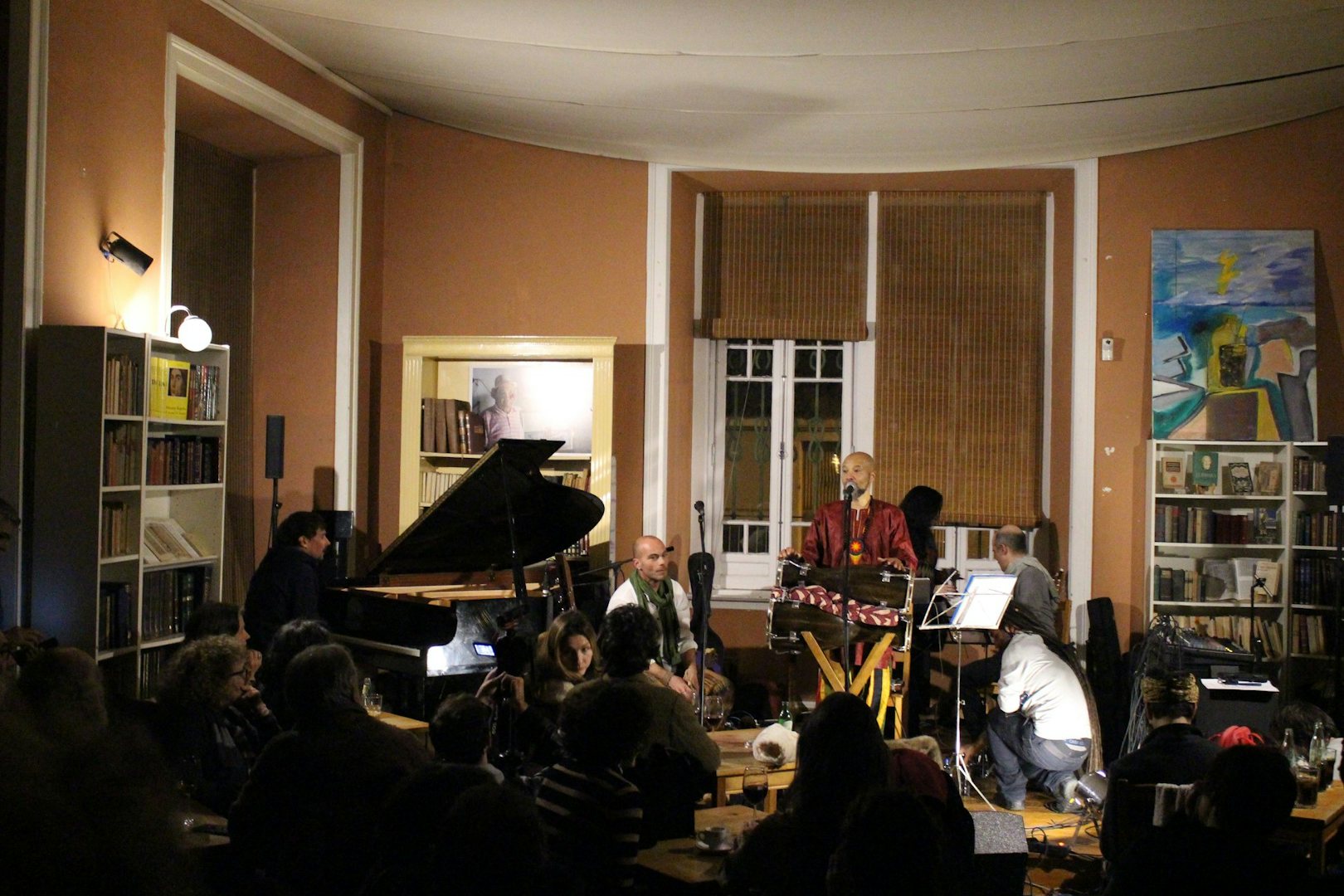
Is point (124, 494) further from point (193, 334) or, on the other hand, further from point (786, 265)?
point (786, 265)

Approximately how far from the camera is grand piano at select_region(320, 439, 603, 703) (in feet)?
18.1

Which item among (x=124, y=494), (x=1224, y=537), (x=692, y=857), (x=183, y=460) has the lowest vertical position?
(x=692, y=857)

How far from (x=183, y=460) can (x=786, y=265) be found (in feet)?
14.3

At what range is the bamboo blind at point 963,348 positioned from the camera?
8391 millimetres

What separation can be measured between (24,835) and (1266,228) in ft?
27.9

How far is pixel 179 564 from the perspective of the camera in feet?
18.7

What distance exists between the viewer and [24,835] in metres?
0.68

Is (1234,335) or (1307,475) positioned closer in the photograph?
(1307,475)

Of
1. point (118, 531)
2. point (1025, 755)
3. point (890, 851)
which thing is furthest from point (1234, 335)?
point (890, 851)

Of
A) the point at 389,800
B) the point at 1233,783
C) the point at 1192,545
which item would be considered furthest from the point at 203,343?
the point at 1192,545

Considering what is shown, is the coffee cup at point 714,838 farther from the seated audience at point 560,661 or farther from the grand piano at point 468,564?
the grand piano at point 468,564

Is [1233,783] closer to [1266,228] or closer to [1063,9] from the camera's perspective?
[1063,9]

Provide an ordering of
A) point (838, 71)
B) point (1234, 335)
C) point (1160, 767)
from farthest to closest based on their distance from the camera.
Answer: point (1234, 335) < point (838, 71) < point (1160, 767)

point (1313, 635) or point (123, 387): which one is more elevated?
point (123, 387)
